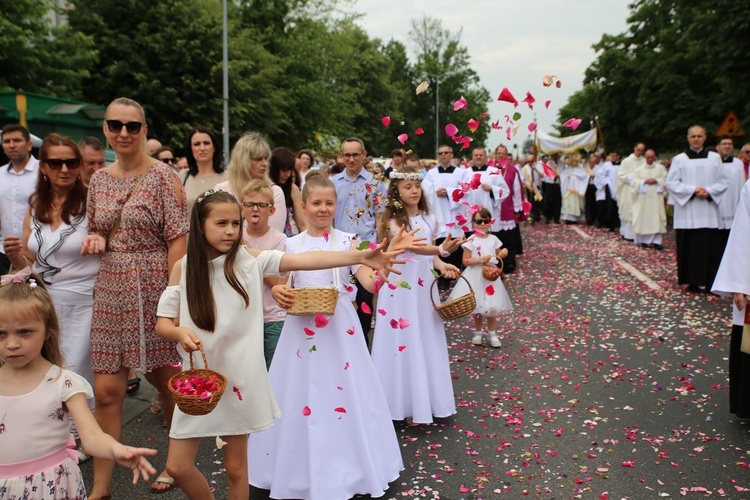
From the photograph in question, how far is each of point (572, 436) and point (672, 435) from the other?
756mm

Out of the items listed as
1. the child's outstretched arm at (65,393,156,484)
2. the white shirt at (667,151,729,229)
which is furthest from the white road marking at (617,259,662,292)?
the child's outstretched arm at (65,393,156,484)

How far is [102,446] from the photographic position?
9.23 feet

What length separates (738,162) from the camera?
11.5m

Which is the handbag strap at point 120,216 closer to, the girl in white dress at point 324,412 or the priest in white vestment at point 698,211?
the girl in white dress at point 324,412

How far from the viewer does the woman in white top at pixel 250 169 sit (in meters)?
5.89

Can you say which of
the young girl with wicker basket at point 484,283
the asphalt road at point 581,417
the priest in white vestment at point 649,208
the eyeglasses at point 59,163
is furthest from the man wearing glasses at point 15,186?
the priest in white vestment at point 649,208

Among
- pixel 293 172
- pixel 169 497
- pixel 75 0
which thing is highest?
pixel 75 0

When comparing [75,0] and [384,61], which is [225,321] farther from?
[384,61]

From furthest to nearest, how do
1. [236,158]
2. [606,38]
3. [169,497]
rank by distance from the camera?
[606,38]
[236,158]
[169,497]

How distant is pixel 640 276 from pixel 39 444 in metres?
11.9

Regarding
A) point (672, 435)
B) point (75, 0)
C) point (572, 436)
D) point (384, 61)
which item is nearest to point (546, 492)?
point (572, 436)

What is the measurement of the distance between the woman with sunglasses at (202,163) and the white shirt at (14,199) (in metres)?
1.33

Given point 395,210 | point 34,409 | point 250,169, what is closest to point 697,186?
point 395,210

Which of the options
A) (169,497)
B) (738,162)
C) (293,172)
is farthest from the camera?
(738,162)
